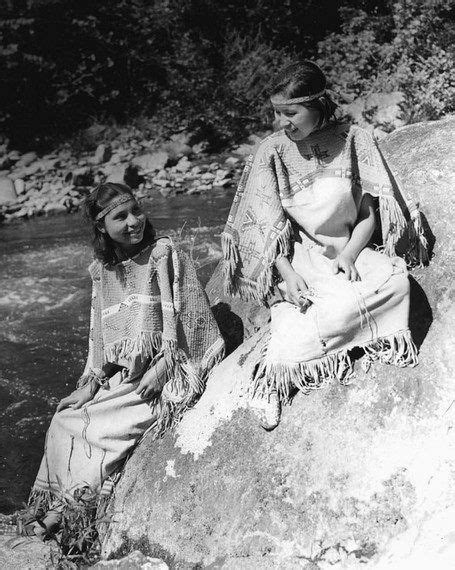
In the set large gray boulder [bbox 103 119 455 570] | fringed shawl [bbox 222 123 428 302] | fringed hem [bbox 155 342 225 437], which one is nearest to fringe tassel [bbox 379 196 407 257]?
fringed shawl [bbox 222 123 428 302]

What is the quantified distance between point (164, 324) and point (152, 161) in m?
7.21

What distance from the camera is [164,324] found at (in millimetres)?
3127

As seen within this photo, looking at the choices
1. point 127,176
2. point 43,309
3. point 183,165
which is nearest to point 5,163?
point 127,176

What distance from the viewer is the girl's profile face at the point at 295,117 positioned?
2.76 meters

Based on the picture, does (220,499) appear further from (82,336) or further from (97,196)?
(82,336)

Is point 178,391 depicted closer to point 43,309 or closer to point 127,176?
point 43,309

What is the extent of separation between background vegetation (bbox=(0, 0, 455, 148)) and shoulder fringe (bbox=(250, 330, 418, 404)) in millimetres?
8240

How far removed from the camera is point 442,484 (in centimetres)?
241

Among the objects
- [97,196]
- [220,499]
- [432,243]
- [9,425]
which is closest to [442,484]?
[220,499]

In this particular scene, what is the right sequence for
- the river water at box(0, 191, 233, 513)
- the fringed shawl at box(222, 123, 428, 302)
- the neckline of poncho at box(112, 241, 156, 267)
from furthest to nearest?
the river water at box(0, 191, 233, 513) < the neckline of poncho at box(112, 241, 156, 267) < the fringed shawl at box(222, 123, 428, 302)

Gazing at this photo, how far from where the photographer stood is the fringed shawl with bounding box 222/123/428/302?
292 centimetres

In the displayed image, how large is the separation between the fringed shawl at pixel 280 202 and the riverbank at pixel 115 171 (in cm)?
597

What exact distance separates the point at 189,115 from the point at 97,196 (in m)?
8.23

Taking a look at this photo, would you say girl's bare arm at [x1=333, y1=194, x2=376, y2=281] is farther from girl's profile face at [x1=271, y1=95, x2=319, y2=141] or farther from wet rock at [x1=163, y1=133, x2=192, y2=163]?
wet rock at [x1=163, y1=133, x2=192, y2=163]
